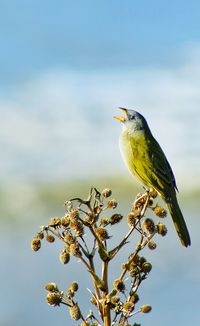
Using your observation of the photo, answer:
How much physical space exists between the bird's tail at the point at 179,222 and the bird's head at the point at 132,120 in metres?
1.17

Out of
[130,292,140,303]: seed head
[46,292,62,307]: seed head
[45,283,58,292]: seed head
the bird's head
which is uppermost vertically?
the bird's head

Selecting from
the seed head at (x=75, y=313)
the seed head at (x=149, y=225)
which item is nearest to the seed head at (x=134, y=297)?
the seed head at (x=75, y=313)

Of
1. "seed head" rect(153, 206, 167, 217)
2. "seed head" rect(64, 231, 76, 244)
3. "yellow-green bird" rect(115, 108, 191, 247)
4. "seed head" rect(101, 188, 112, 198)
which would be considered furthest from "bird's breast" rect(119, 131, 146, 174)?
"seed head" rect(64, 231, 76, 244)

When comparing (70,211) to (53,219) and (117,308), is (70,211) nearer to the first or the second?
(53,219)

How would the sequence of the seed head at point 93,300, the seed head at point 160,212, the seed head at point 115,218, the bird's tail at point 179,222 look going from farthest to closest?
1. the bird's tail at point 179,222
2. the seed head at point 160,212
3. the seed head at point 115,218
4. the seed head at point 93,300

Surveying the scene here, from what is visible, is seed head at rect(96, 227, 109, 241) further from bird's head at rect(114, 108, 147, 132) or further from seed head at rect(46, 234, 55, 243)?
bird's head at rect(114, 108, 147, 132)

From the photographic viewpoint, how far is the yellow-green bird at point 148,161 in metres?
6.42

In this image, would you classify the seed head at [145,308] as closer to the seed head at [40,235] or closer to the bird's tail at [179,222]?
the seed head at [40,235]

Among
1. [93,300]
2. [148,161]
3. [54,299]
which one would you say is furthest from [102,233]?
[148,161]

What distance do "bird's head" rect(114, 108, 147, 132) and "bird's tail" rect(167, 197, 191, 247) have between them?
3.84 feet

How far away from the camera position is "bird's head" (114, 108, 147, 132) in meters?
7.36

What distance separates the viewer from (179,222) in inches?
247

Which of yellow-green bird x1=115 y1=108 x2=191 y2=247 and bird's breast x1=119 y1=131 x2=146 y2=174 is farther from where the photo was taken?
bird's breast x1=119 y1=131 x2=146 y2=174

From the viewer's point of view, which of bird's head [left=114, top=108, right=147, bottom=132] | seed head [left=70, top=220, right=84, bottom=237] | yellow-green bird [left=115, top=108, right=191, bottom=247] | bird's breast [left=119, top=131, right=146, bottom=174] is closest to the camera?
seed head [left=70, top=220, right=84, bottom=237]
